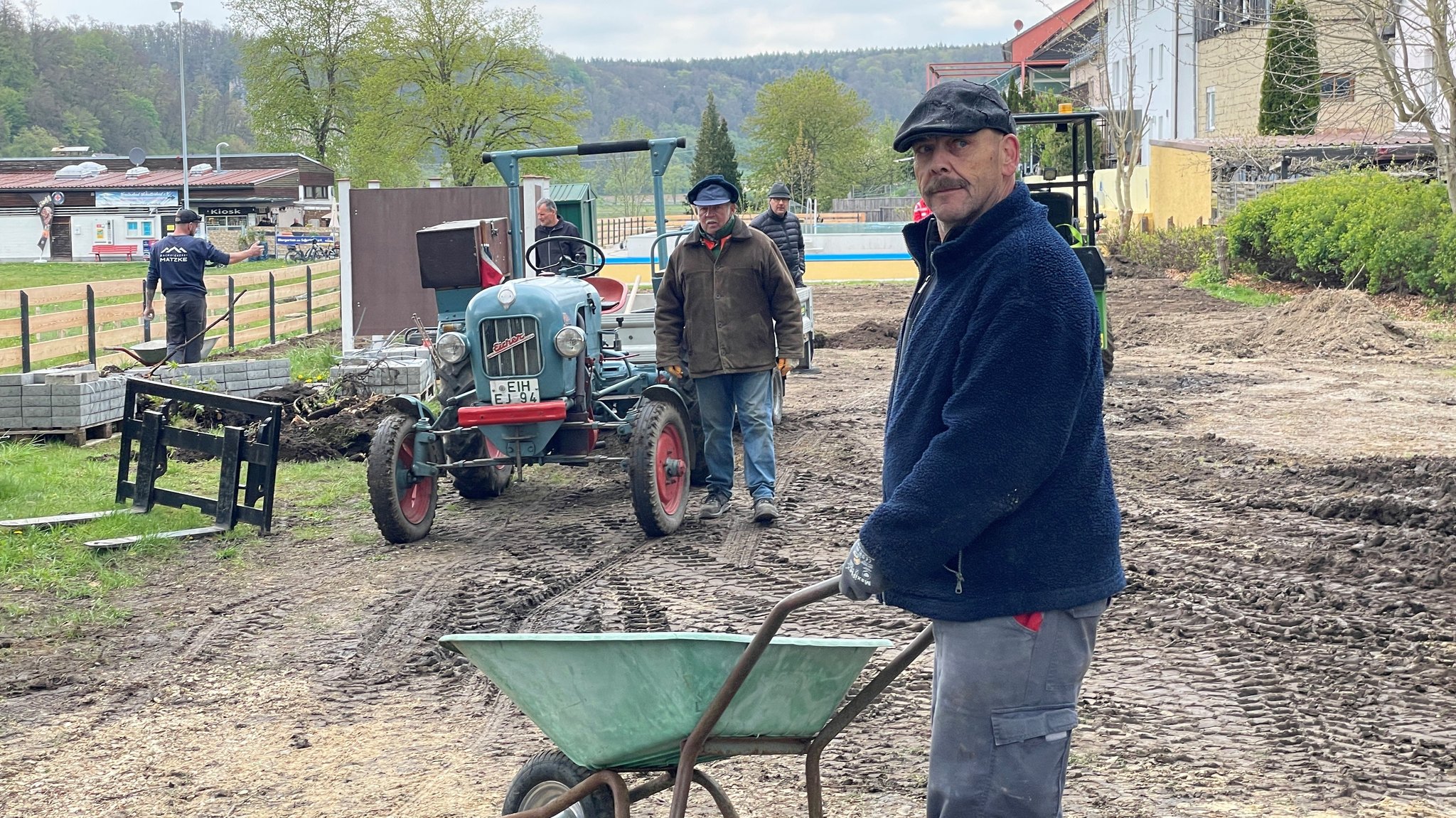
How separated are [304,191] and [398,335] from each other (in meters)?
48.5

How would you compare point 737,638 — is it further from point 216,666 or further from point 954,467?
point 216,666

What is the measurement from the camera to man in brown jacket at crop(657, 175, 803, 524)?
7.52 meters

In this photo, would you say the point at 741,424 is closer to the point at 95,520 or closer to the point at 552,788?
the point at 95,520

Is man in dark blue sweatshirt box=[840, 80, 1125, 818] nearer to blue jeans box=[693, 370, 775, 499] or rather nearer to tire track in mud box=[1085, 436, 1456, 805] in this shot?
tire track in mud box=[1085, 436, 1456, 805]

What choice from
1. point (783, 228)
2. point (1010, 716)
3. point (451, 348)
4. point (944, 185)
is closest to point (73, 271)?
point (783, 228)

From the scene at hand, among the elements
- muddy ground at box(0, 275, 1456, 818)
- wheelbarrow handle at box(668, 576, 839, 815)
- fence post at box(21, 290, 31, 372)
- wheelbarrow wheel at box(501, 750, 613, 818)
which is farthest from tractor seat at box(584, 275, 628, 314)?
wheelbarrow handle at box(668, 576, 839, 815)

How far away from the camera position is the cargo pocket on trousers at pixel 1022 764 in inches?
97.7

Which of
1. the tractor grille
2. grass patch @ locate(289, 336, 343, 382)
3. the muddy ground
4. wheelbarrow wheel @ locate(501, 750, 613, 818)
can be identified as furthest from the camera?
grass patch @ locate(289, 336, 343, 382)

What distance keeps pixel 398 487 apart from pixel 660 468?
1.37 metres

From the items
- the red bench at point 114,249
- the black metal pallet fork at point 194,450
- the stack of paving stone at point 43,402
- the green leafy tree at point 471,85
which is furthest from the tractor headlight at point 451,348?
the red bench at point 114,249

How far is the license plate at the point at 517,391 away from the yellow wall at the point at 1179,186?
973 inches

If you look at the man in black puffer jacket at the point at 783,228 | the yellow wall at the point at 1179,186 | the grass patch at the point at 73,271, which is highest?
the yellow wall at the point at 1179,186

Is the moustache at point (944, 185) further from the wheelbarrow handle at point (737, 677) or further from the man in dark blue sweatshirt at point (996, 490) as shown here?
the wheelbarrow handle at point (737, 677)

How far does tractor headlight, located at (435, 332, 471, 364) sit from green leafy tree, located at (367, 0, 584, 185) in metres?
39.0
